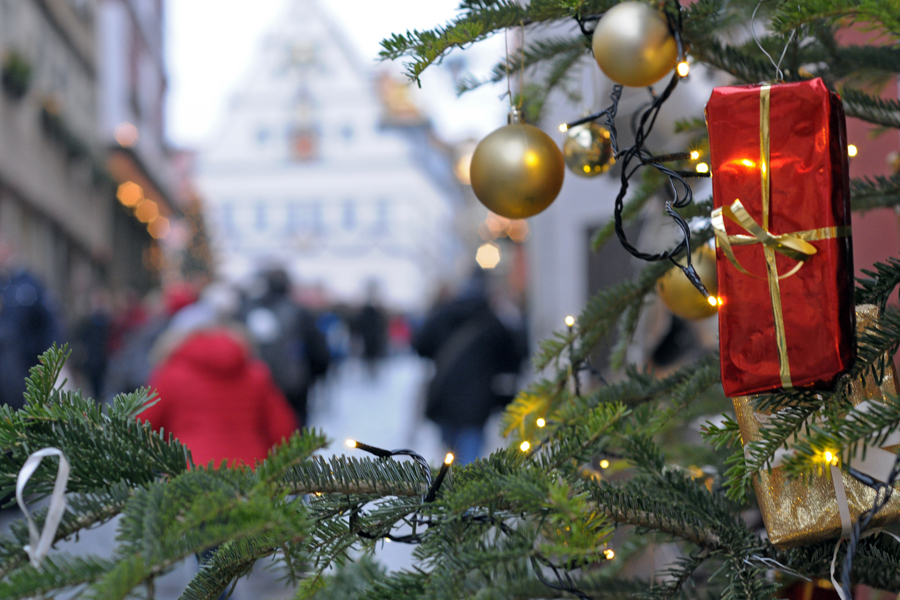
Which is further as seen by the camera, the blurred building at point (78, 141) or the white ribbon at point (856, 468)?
the blurred building at point (78, 141)

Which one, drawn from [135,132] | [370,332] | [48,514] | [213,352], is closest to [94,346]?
[213,352]

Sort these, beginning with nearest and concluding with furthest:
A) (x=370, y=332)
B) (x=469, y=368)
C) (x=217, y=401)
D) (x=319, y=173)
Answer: (x=217, y=401) < (x=469, y=368) < (x=370, y=332) < (x=319, y=173)

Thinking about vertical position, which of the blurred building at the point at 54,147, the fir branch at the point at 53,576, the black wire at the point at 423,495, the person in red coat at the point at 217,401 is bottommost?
the person in red coat at the point at 217,401

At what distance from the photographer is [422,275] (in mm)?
44562

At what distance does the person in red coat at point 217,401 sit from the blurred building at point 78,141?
747cm

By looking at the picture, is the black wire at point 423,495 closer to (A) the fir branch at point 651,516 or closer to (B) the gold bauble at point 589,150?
(A) the fir branch at point 651,516

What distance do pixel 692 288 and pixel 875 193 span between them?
0.94 feet

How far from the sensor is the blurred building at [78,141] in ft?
32.9

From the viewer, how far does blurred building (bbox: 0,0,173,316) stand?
32.9 feet

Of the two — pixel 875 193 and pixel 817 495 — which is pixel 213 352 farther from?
pixel 817 495

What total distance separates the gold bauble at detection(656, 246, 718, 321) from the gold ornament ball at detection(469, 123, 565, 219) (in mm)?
277

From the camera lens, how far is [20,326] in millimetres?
4746

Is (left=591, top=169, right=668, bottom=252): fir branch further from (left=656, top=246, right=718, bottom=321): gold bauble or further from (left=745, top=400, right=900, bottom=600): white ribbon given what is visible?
(left=745, top=400, right=900, bottom=600): white ribbon

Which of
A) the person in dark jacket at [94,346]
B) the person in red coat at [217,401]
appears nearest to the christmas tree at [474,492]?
the person in red coat at [217,401]
